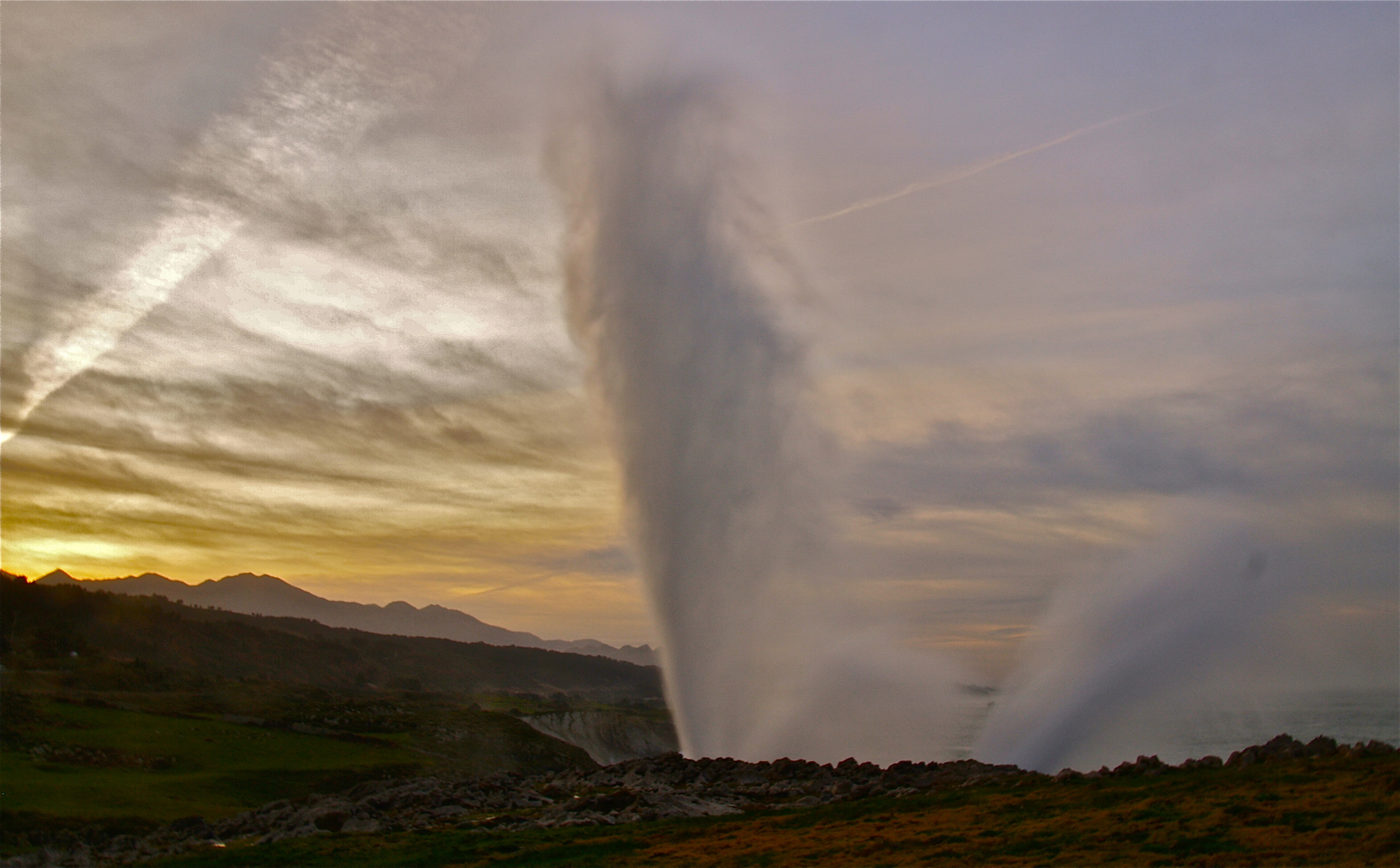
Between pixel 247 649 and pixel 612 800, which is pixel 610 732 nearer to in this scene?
pixel 247 649

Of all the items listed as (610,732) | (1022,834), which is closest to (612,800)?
(1022,834)

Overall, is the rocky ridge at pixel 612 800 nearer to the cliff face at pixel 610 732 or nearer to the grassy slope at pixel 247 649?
the cliff face at pixel 610 732

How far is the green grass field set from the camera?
1444 inches

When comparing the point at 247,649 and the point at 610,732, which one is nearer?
the point at 610,732

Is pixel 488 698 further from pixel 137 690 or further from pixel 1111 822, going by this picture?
pixel 1111 822

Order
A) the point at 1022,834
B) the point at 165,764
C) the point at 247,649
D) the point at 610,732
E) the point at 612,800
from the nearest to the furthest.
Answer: the point at 1022,834
the point at 612,800
the point at 165,764
the point at 610,732
the point at 247,649

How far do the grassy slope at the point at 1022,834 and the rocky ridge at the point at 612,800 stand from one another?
151 cm

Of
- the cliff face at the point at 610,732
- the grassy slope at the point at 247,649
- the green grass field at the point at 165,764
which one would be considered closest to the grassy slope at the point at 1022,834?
the green grass field at the point at 165,764

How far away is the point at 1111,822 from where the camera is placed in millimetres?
20625

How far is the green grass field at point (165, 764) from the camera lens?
120ft

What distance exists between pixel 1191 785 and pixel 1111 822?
440 cm

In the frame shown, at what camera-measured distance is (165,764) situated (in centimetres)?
4684

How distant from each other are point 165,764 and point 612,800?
30046mm

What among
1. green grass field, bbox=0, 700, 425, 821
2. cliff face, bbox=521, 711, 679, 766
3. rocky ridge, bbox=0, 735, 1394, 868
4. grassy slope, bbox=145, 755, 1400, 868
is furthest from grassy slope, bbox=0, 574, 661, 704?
grassy slope, bbox=145, 755, 1400, 868
